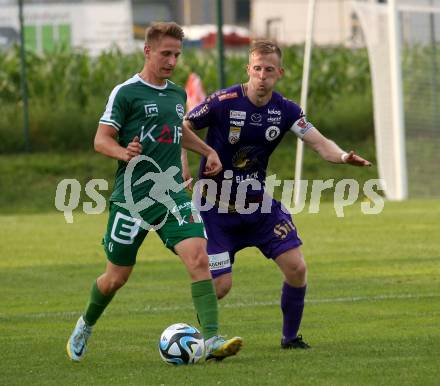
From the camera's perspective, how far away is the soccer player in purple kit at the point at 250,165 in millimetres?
8312

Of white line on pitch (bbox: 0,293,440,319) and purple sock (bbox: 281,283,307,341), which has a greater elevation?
purple sock (bbox: 281,283,307,341)

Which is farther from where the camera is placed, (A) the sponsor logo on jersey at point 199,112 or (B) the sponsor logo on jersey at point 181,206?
(A) the sponsor logo on jersey at point 199,112

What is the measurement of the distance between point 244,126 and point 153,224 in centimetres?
120

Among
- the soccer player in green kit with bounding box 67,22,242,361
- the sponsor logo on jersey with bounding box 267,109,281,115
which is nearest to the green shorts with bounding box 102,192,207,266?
the soccer player in green kit with bounding box 67,22,242,361

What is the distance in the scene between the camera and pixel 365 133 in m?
27.2

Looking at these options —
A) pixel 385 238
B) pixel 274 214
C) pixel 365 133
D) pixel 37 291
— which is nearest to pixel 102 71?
pixel 365 133

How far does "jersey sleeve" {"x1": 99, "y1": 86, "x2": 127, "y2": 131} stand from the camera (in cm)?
756

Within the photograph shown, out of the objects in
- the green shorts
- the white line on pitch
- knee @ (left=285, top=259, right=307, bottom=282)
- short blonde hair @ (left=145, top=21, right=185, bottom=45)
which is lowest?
the white line on pitch

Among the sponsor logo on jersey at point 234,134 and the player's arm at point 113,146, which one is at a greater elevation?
the player's arm at point 113,146

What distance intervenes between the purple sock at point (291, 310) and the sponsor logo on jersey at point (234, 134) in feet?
3.41

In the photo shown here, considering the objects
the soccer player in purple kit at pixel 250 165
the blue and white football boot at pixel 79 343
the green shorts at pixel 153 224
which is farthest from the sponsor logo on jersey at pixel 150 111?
the blue and white football boot at pixel 79 343

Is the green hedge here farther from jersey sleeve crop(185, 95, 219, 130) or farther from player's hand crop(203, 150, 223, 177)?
player's hand crop(203, 150, 223, 177)

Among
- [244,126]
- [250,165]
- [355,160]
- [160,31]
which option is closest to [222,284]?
[250,165]

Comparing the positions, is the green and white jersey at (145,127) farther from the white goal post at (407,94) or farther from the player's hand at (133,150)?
the white goal post at (407,94)
